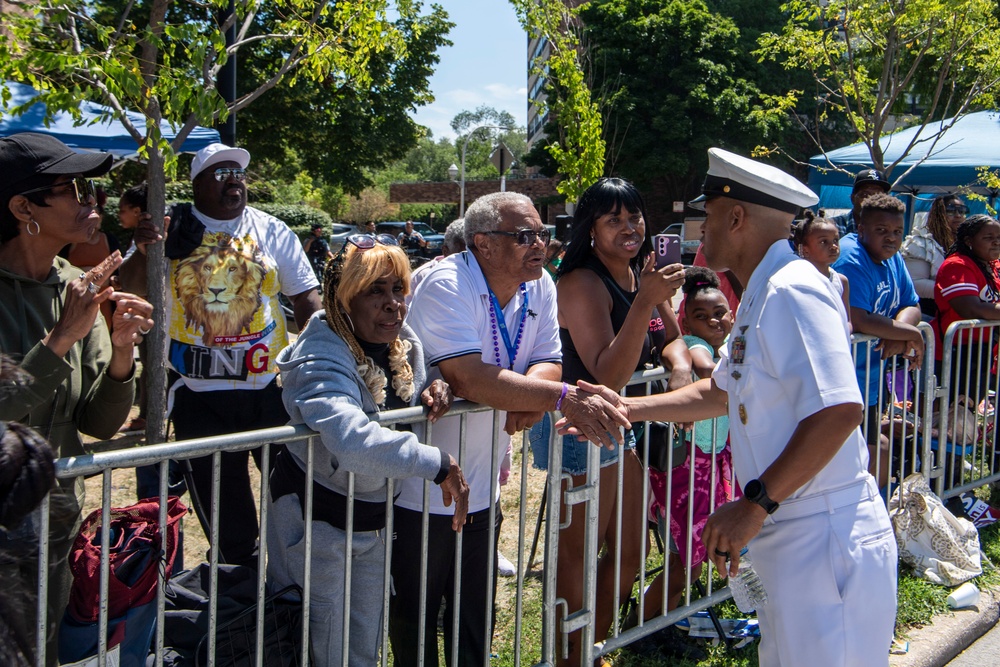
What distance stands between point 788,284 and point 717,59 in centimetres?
3506

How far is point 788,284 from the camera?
253cm

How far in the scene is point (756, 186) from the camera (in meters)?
2.67

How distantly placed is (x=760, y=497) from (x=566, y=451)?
3.67 feet

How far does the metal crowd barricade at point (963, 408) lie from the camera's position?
5293 millimetres

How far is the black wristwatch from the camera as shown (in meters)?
2.50

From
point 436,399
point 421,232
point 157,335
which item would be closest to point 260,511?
point 436,399

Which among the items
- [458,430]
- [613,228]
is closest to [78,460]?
[458,430]

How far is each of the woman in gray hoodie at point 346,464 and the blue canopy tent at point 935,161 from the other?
31.2 feet

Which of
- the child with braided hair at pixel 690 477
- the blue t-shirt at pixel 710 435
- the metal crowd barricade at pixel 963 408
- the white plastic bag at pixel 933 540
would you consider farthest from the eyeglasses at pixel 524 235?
the metal crowd barricade at pixel 963 408

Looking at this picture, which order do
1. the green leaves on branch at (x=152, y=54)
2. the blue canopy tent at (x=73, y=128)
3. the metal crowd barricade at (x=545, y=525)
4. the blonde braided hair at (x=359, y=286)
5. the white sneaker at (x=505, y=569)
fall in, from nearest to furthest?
1. the metal crowd barricade at (x=545, y=525)
2. the blonde braided hair at (x=359, y=286)
3. the green leaves on branch at (x=152, y=54)
4. the white sneaker at (x=505, y=569)
5. the blue canopy tent at (x=73, y=128)

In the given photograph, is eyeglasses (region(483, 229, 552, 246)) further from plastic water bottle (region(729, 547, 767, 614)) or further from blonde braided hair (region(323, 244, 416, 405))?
plastic water bottle (region(729, 547, 767, 614))

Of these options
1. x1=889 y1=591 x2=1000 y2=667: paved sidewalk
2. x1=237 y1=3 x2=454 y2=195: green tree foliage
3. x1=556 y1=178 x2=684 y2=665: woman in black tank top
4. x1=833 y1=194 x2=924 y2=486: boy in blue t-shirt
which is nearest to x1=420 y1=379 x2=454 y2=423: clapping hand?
x1=556 y1=178 x2=684 y2=665: woman in black tank top

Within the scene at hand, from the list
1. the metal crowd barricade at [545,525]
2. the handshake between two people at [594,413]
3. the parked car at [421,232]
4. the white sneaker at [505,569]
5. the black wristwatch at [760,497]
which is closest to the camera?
the metal crowd barricade at [545,525]

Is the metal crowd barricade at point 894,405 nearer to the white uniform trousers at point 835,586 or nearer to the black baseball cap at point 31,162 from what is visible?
the white uniform trousers at point 835,586
